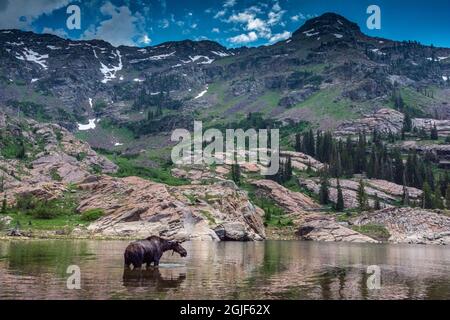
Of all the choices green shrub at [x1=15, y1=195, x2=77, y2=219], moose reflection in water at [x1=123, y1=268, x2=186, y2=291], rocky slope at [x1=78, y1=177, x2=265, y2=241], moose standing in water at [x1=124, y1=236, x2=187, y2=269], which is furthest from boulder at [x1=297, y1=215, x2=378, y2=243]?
moose reflection in water at [x1=123, y1=268, x2=186, y2=291]

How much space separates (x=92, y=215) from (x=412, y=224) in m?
94.6

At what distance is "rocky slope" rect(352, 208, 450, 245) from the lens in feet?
431

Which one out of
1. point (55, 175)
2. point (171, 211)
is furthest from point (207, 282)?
point (55, 175)

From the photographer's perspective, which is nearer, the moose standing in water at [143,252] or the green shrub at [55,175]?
the moose standing in water at [143,252]

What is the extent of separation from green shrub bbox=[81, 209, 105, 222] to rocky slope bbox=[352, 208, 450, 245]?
8124 cm

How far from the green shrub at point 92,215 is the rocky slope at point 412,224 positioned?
267 ft

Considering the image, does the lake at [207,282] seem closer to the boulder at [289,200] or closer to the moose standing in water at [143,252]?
the moose standing in water at [143,252]

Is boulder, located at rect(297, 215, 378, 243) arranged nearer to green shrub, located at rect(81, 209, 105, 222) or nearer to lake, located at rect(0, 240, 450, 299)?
green shrub, located at rect(81, 209, 105, 222)

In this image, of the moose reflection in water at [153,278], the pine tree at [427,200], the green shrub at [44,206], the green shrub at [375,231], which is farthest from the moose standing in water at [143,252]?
the pine tree at [427,200]

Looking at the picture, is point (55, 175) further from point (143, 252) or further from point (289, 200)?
point (143, 252)

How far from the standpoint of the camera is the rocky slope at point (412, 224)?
131250 mm

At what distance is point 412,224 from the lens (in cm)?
13762
